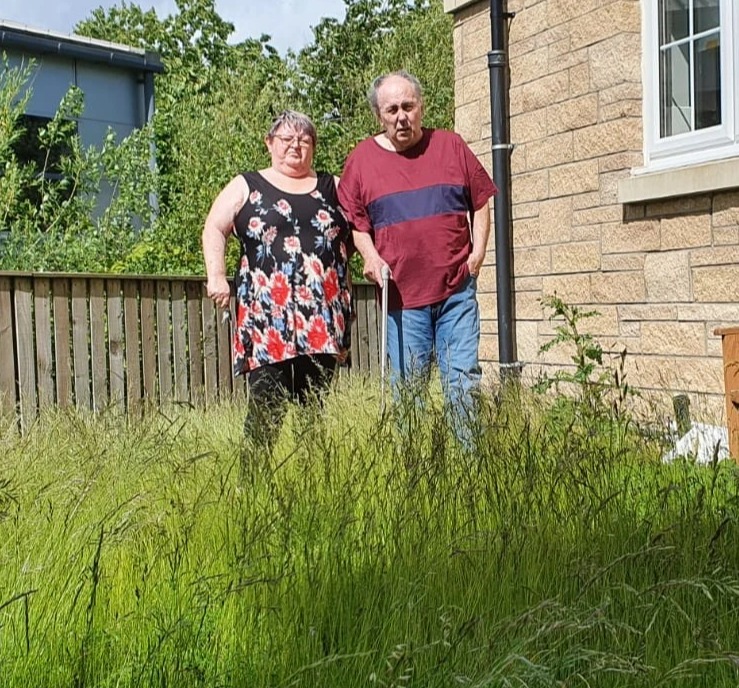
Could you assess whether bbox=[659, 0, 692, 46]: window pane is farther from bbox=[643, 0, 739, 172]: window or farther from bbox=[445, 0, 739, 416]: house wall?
bbox=[445, 0, 739, 416]: house wall

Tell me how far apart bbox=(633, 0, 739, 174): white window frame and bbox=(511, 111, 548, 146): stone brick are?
2.95 feet

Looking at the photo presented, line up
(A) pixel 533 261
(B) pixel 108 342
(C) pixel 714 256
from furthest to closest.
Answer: (A) pixel 533 261 → (B) pixel 108 342 → (C) pixel 714 256

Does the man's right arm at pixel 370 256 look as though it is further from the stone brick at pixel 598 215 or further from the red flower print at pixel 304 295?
the stone brick at pixel 598 215

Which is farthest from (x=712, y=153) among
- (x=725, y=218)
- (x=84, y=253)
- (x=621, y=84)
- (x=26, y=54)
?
(x=26, y=54)

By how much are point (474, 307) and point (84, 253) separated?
4234 mm

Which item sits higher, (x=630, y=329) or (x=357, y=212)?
(x=357, y=212)

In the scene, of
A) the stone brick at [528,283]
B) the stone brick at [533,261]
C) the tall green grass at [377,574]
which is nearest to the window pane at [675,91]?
the stone brick at [533,261]

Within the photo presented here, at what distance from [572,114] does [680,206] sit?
A: 1157 mm

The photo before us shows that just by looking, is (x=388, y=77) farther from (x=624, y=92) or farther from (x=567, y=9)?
(x=567, y=9)

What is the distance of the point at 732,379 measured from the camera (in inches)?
170

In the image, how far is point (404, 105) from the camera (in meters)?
4.37

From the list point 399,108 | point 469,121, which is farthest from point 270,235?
point 469,121

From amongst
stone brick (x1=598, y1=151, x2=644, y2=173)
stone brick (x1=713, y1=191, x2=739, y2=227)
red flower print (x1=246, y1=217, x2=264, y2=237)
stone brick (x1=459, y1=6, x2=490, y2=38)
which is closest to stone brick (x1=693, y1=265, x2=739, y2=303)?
stone brick (x1=713, y1=191, x2=739, y2=227)

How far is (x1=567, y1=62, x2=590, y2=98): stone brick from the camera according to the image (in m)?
6.13
